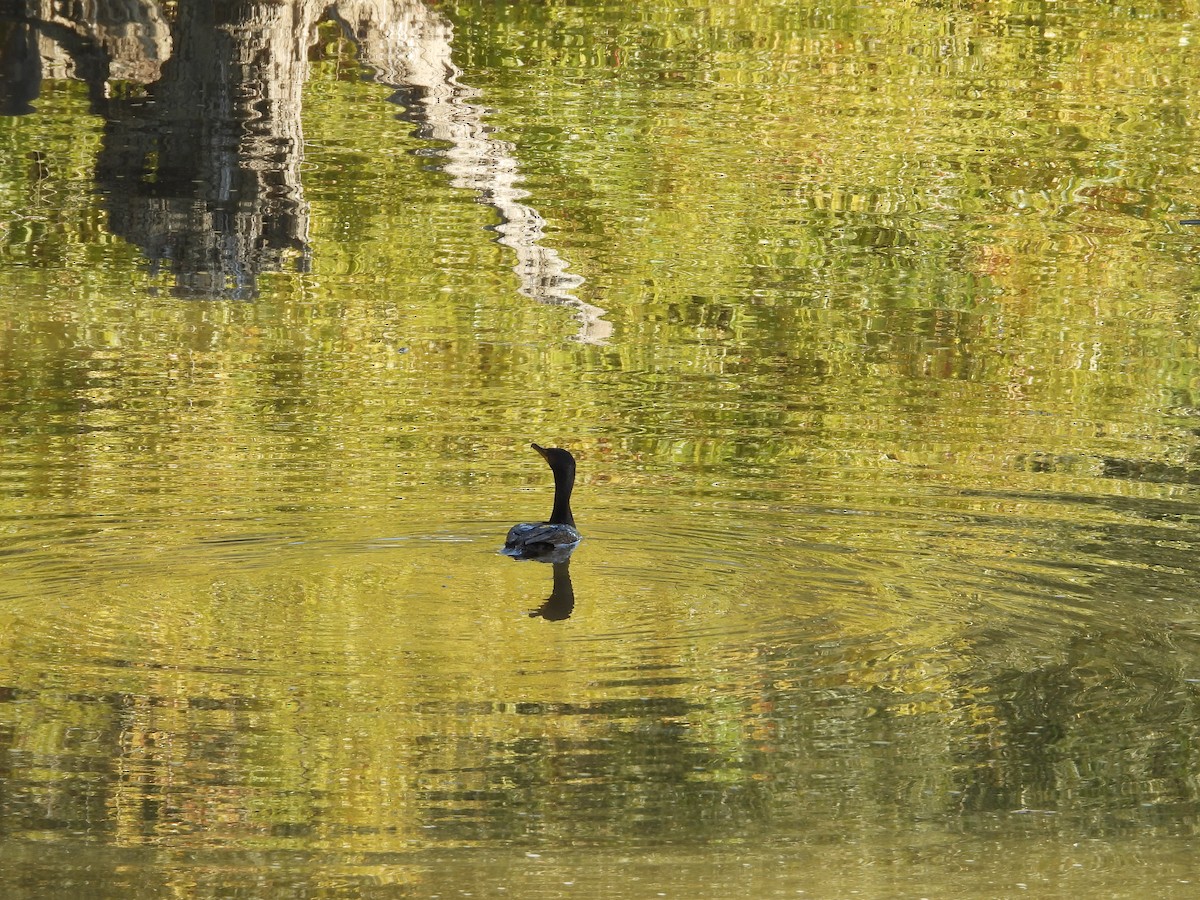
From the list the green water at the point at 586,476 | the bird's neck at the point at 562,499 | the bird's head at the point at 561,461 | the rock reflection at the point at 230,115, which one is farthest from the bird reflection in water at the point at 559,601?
the rock reflection at the point at 230,115

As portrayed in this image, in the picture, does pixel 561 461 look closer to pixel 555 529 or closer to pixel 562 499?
pixel 562 499

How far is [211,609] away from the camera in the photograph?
340 inches

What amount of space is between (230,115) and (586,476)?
11094 millimetres

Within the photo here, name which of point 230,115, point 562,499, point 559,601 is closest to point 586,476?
point 562,499

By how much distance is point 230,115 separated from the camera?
20875 mm

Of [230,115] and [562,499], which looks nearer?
[562,499]

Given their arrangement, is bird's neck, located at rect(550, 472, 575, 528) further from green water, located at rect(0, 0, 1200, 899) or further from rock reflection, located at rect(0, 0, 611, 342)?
rock reflection, located at rect(0, 0, 611, 342)

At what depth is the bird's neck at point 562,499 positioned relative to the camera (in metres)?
9.91

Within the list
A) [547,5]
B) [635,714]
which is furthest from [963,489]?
[547,5]

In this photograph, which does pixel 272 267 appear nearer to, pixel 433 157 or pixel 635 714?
pixel 433 157

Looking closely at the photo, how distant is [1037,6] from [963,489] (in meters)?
A: 17.9

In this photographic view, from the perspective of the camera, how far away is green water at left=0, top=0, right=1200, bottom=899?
23.1 ft

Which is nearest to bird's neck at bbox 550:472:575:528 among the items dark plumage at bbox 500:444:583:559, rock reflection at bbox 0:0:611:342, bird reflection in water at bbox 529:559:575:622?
dark plumage at bbox 500:444:583:559

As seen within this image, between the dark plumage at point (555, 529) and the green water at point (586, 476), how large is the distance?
0.14 metres
